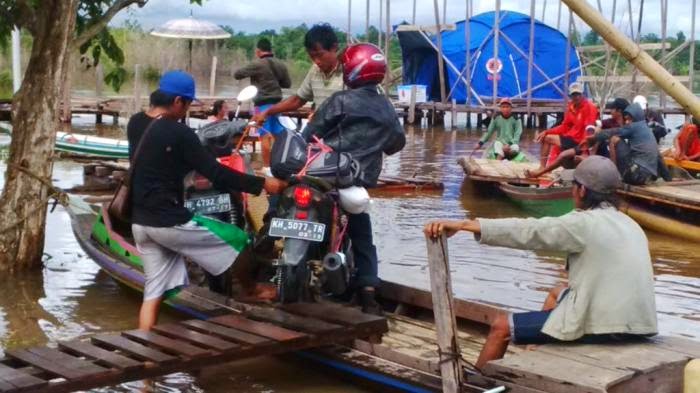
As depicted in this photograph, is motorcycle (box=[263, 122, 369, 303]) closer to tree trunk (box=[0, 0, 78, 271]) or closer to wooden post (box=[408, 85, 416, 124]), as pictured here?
tree trunk (box=[0, 0, 78, 271])

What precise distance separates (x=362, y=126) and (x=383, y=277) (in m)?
3.06

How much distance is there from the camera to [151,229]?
20.1 feet

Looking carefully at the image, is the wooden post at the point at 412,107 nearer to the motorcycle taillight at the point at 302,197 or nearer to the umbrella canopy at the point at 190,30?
the umbrella canopy at the point at 190,30

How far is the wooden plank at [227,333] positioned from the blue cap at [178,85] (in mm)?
1301

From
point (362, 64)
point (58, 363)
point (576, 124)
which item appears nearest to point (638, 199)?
point (576, 124)

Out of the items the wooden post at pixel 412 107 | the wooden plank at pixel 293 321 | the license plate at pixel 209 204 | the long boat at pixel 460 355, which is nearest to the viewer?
the long boat at pixel 460 355

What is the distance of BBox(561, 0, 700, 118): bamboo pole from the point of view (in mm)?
4301

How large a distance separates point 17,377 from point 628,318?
281 cm

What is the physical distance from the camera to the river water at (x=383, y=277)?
6.53 meters

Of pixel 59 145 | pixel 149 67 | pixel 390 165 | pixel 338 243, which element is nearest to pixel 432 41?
pixel 149 67

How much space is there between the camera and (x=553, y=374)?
15.0 feet

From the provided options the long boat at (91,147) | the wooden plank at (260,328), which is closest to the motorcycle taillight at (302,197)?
the wooden plank at (260,328)

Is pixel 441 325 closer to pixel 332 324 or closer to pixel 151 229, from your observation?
pixel 332 324

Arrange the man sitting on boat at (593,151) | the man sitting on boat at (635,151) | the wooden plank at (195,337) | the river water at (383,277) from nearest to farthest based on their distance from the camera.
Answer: the wooden plank at (195,337) < the river water at (383,277) < the man sitting on boat at (635,151) < the man sitting on boat at (593,151)
